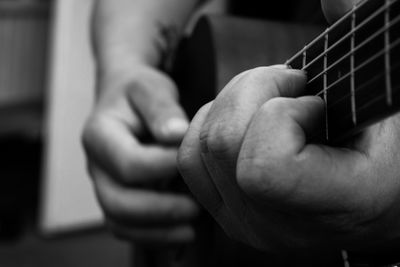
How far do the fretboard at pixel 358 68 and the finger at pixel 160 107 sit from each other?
0.91ft

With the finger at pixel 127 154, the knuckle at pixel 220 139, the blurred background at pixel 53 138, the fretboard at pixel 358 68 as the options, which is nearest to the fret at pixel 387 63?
the fretboard at pixel 358 68

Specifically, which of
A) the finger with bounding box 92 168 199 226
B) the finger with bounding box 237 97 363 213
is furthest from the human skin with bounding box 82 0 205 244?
the finger with bounding box 237 97 363 213

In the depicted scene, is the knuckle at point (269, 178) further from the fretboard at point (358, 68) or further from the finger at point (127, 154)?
the finger at point (127, 154)

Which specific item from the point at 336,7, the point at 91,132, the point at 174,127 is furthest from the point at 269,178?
the point at 91,132

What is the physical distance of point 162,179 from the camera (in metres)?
0.68

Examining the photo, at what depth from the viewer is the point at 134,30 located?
2.81 ft

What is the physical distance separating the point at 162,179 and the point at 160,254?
0.71 ft

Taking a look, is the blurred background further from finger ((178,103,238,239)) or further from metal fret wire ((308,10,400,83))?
metal fret wire ((308,10,400,83))

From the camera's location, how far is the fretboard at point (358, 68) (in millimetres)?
269

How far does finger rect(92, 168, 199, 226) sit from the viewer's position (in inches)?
26.8

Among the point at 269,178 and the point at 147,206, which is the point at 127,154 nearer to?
the point at 147,206

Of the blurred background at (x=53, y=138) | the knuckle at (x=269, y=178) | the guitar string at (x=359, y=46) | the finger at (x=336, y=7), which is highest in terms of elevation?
the finger at (x=336, y=7)

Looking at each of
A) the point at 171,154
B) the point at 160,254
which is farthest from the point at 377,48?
the point at 160,254

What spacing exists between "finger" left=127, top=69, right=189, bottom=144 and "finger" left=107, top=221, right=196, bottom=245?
0.53 ft
